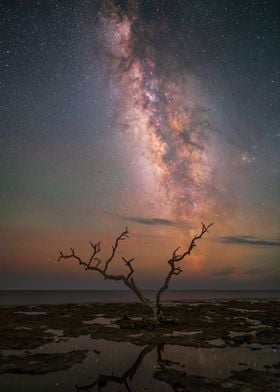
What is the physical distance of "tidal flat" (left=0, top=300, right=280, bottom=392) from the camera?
12727mm

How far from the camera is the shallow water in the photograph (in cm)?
1259

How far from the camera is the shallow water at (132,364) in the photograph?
12.6m

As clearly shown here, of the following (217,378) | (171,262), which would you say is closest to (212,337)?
(171,262)

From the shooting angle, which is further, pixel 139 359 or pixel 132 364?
pixel 139 359

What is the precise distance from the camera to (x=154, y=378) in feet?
43.9

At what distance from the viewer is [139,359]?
16594 mm

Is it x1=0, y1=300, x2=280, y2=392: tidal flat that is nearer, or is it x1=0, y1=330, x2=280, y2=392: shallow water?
x1=0, y1=330, x2=280, y2=392: shallow water

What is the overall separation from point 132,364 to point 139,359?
3.33 ft

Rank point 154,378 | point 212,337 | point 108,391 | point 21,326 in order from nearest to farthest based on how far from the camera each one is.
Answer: point 108,391, point 154,378, point 212,337, point 21,326

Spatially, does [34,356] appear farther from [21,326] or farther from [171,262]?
[171,262]

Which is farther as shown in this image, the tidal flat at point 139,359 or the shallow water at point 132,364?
the tidal flat at point 139,359

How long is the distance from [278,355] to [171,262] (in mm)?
12157

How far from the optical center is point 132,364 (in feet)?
51.4

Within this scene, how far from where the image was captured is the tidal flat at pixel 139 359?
12727 millimetres
